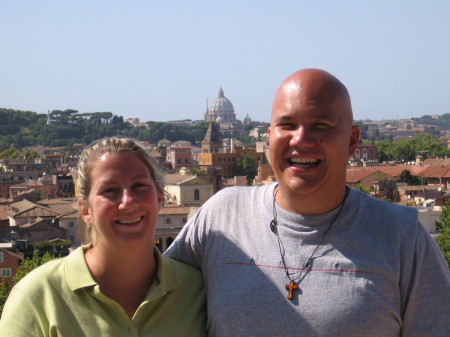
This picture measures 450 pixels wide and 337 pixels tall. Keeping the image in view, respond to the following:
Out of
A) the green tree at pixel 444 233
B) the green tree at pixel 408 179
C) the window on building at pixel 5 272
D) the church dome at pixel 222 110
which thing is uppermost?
the church dome at pixel 222 110

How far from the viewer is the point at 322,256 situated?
6.64 ft

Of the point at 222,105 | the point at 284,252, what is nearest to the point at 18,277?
the point at 284,252

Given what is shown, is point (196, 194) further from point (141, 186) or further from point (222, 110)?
point (222, 110)

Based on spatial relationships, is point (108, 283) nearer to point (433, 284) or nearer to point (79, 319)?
point (79, 319)

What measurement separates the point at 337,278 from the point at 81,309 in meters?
0.61

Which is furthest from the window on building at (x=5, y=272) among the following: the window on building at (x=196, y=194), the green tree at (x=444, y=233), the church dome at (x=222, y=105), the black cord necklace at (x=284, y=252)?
the church dome at (x=222, y=105)

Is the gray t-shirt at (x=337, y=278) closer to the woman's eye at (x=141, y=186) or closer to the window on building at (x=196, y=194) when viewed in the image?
the woman's eye at (x=141, y=186)

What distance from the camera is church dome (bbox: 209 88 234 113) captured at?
11600 cm

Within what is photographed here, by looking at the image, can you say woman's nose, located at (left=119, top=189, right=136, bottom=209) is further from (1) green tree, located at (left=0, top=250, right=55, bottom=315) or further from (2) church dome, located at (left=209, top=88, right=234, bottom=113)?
(2) church dome, located at (left=209, top=88, right=234, bottom=113)

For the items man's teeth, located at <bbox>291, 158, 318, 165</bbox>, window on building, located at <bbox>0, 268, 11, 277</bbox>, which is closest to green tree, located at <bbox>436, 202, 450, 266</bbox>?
window on building, located at <bbox>0, 268, 11, 277</bbox>

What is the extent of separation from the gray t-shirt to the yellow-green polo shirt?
0.31ft

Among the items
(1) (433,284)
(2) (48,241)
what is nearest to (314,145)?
(1) (433,284)

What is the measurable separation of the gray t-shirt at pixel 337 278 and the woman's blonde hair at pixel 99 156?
0.98 ft

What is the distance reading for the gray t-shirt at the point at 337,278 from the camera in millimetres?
1947
